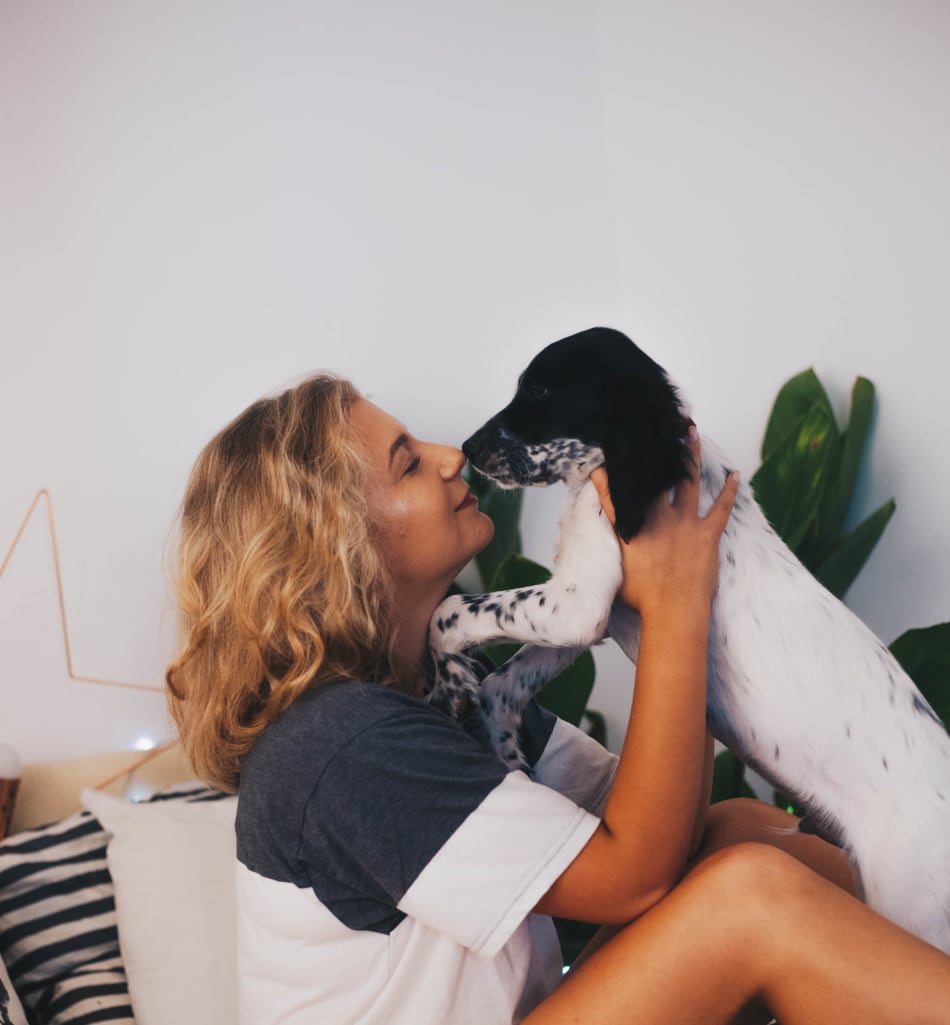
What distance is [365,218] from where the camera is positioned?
96.8 inches

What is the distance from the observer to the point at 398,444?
4.88 feet

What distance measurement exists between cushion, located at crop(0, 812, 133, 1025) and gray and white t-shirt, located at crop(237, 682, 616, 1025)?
0.62m

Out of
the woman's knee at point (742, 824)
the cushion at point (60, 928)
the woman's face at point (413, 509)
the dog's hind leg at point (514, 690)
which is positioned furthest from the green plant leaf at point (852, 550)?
the cushion at point (60, 928)

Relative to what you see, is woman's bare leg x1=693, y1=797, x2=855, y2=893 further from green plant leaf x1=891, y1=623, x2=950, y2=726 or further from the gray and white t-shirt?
green plant leaf x1=891, y1=623, x2=950, y2=726

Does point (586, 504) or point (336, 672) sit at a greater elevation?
point (586, 504)

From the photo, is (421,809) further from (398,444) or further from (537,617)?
(398,444)

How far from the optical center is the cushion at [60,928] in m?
1.74

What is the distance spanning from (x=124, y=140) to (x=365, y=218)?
596mm

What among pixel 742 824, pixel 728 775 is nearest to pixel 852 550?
pixel 728 775

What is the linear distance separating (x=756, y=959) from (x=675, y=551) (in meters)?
0.49

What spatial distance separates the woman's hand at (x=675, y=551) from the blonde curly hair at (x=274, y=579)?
36cm

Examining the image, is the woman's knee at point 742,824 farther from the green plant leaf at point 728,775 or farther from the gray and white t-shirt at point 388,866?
the green plant leaf at point 728,775

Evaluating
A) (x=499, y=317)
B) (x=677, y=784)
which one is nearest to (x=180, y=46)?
(x=499, y=317)

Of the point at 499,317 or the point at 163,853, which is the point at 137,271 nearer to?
the point at 499,317
